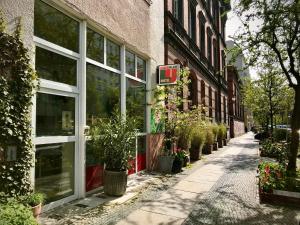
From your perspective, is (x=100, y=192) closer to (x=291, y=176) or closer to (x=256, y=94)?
(x=291, y=176)

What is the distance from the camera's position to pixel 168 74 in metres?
10.4

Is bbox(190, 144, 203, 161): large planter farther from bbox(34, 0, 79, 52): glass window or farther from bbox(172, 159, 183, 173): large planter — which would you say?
bbox(34, 0, 79, 52): glass window

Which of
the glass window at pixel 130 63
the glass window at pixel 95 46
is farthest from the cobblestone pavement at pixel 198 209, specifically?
the glass window at pixel 95 46

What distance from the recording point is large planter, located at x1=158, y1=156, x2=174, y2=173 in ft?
32.1

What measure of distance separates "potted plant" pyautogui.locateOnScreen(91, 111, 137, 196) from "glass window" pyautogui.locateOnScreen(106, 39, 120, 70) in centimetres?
207

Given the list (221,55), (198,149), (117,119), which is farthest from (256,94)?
(117,119)

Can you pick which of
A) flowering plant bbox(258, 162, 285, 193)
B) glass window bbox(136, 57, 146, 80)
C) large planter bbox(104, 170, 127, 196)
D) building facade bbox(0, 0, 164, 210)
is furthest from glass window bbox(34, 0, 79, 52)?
flowering plant bbox(258, 162, 285, 193)

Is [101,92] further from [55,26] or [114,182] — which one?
[114,182]

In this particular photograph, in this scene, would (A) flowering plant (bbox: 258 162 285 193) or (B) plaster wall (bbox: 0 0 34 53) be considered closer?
(B) plaster wall (bbox: 0 0 34 53)

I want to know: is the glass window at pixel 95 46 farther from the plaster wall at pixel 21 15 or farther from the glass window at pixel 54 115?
the plaster wall at pixel 21 15

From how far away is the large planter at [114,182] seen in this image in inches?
253

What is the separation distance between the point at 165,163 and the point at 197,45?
929cm

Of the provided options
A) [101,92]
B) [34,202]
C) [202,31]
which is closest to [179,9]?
[202,31]

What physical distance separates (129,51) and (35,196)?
5614mm
